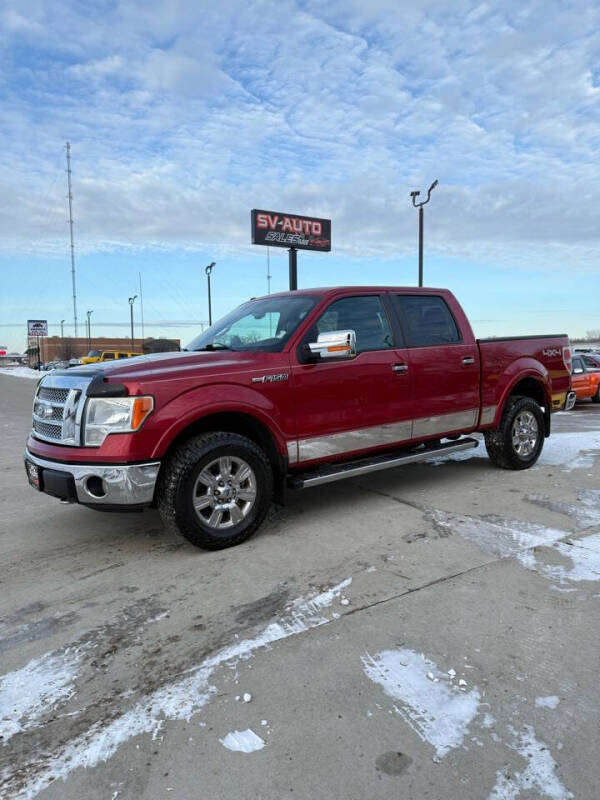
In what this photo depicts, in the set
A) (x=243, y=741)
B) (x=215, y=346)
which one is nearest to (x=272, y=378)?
(x=215, y=346)

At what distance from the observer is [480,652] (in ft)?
8.82

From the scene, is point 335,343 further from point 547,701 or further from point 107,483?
point 547,701

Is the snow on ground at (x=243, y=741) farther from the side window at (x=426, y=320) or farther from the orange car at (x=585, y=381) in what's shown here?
the orange car at (x=585, y=381)

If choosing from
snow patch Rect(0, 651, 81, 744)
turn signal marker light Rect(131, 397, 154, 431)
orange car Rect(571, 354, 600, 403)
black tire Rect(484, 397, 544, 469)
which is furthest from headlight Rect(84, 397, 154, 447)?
orange car Rect(571, 354, 600, 403)

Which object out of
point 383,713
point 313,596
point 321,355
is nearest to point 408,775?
point 383,713

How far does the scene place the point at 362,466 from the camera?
16.0 ft

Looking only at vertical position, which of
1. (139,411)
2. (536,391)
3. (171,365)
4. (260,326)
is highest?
(260,326)

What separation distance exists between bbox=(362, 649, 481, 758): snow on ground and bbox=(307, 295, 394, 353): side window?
2823 millimetres

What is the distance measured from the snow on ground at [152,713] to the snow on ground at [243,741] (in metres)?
0.21

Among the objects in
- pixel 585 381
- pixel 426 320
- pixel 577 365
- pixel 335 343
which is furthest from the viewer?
pixel 577 365

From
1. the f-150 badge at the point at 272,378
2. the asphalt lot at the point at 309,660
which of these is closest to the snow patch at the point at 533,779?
the asphalt lot at the point at 309,660

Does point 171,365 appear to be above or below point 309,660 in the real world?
above

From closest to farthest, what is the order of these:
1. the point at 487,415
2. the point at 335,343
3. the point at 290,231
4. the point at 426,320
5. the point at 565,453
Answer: the point at 335,343
the point at 426,320
the point at 487,415
the point at 565,453
the point at 290,231

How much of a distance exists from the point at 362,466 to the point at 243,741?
2918 mm
